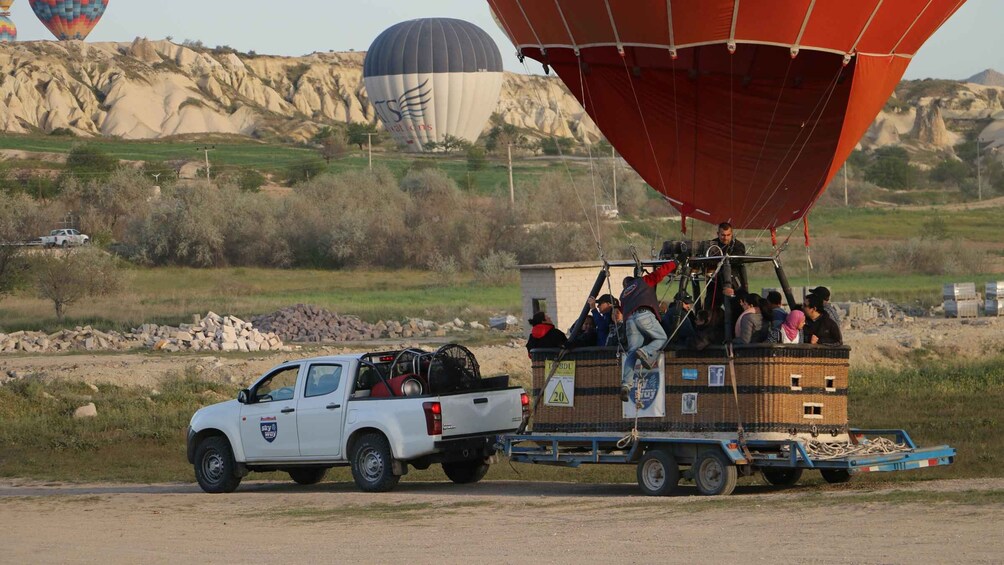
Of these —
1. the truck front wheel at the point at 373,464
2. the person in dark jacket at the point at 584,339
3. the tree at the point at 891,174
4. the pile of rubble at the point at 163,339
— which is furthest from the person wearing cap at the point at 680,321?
the tree at the point at 891,174

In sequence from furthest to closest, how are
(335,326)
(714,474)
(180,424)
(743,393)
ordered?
(335,326), (180,424), (714,474), (743,393)

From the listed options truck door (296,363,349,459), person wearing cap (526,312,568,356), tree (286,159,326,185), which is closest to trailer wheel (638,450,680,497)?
person wearing cap (526,312,568,356)

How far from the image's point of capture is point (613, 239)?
75.7 metres

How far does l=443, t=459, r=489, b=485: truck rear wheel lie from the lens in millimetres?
17984

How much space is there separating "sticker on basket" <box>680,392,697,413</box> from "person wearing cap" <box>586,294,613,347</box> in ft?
4.30

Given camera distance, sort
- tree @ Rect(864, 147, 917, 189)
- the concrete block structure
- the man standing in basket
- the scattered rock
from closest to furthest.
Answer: the man standing in basket < the scattered rock < the concrete block structure < tree @ Rect(864, 147, 917, 189)

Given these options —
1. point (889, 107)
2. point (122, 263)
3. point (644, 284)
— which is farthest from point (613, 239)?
point (889, 107)

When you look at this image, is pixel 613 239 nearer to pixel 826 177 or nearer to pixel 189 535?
pixel 826 177

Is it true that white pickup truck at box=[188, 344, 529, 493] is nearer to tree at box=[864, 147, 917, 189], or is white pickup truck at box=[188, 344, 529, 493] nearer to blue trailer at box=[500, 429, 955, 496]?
blue trailer at box=[500, 429, 955, 496]

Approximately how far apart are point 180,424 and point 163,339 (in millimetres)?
17958

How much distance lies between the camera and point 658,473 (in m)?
15.3

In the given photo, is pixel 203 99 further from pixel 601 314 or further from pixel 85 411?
pixel 601 314

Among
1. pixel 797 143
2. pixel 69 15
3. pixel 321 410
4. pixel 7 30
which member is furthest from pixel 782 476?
pixel 7 30

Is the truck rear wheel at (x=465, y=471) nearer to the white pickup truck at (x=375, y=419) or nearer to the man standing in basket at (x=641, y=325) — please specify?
the white pickup truck at (x=375, y=419)
